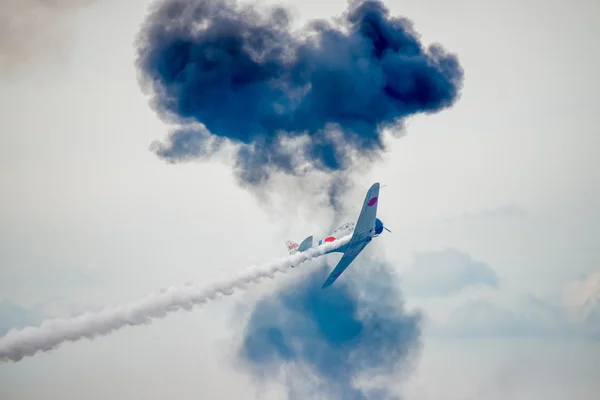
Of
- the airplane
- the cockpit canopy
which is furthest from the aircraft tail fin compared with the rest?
the cockpit canopy

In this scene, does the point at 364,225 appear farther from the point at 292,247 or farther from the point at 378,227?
the point at 292,247

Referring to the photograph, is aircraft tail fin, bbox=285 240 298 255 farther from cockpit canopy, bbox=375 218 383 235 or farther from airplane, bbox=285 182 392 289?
cockpit canopy, bbox=375 218 383 235

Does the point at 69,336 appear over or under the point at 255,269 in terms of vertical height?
under

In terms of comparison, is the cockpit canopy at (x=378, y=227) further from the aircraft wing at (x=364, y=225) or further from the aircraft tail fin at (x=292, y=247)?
the aircraft tail fin at (x=292, y=247)

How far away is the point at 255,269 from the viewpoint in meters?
80.5

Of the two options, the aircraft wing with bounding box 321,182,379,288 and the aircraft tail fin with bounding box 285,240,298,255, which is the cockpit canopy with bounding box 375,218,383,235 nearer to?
the aircraft wing with bounding box 321,182,379,288

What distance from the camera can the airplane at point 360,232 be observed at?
81.2 metres

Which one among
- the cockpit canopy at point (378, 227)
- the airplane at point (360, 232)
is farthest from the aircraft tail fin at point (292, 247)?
the cockpit canopy at point (378, 227)

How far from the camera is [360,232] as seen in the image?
271 ft

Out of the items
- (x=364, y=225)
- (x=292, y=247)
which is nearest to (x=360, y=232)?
(x=364, y=225)

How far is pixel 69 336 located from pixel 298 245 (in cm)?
2535

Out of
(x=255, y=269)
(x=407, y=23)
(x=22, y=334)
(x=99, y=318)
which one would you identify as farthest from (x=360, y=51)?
(x=22, y=334)

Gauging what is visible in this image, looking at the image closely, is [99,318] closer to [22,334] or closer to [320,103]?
[22,334]

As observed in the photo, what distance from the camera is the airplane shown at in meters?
81.2
